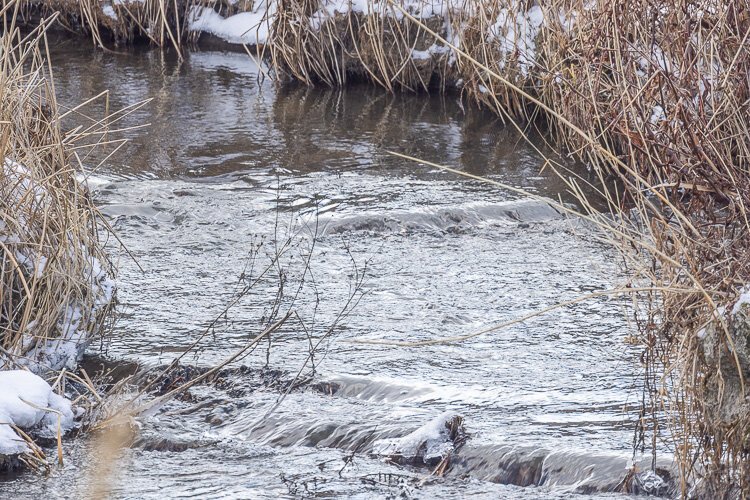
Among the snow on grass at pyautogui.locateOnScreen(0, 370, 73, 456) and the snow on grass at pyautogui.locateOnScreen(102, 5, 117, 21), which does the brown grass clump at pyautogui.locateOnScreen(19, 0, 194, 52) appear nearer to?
the snow on grass at pyautogui.locateOnScreen(102, 5, 117, 21)

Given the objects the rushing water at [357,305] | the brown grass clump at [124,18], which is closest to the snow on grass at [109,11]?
the brown grass clump at [124,18]

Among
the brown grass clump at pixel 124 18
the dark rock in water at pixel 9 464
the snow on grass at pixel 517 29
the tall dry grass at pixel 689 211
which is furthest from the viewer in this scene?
the brown grass clump at pixel 124 18

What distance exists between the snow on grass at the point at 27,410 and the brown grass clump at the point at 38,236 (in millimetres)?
199

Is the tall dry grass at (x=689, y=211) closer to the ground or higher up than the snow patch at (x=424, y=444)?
higher up

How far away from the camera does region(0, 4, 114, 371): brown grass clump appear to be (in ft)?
14.1

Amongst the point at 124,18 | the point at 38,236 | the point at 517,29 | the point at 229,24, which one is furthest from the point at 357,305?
the point at 124,18

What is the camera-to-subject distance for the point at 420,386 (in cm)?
474

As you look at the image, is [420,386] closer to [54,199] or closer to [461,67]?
[54,199]

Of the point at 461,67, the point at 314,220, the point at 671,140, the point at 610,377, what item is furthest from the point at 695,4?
the point at 461,67

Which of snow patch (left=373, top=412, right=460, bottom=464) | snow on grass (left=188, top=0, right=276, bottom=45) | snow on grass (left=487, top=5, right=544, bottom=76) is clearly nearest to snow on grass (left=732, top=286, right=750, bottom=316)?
snow patch (left=373, top=412, right=460, bottom=464)

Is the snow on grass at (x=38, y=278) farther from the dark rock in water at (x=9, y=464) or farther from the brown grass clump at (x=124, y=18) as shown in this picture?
the brown grass clump at (x=124, y=18)

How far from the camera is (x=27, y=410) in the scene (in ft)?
13.0

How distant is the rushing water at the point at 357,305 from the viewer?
13.2ft

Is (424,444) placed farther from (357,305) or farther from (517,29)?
(517,29)
